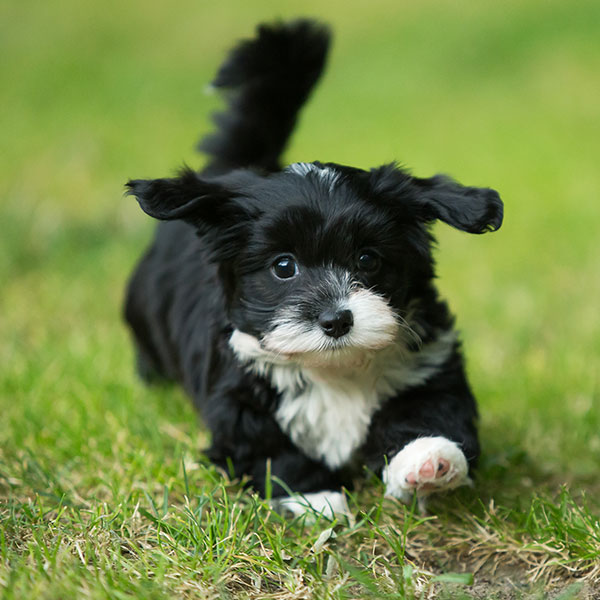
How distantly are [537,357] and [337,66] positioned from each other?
8842 mm

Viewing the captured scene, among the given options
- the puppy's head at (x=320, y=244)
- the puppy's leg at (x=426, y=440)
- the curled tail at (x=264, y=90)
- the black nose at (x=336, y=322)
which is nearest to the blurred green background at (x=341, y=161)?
the puppy's leg at (x=426, y=440)

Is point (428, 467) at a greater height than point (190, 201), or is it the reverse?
point (190, 201)

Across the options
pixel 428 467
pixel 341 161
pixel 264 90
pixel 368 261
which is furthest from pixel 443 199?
pixel 341 161

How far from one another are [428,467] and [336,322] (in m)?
0.54

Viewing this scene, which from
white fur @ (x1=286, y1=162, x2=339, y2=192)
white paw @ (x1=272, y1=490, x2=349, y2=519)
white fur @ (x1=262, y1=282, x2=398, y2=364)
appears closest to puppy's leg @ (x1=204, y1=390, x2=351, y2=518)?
white paw @ (x1=272, y1=490, x2=349, y2=519)

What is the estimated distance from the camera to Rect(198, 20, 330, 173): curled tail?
3.55 metres

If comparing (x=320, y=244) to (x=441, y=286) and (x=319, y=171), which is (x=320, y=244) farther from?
(x=441, y=286)

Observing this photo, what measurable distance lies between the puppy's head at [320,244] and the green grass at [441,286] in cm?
57

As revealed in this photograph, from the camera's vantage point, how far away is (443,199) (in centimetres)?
260

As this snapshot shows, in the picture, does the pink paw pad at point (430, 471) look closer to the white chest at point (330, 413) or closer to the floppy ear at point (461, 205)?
A: the white chest at point (330, 413)

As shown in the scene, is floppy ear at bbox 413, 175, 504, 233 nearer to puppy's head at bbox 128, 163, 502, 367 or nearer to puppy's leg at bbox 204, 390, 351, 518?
puppy's head at bbox 128, 163, 502, 367

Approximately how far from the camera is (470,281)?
5.54 meters

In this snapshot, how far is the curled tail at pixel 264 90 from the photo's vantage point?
11.6ft

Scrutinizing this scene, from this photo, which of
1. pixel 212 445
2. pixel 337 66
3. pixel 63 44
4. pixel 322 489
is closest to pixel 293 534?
pixel 322 489
